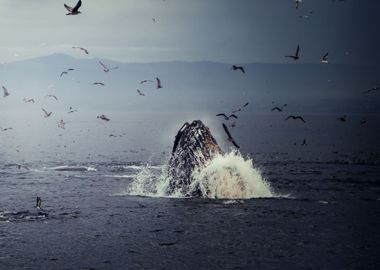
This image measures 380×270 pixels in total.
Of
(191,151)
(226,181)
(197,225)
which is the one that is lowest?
(197,225)

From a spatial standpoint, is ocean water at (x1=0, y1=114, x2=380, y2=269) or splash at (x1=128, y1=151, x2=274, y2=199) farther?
splash at (x1=128, y1=151, x2=274, y2=199)

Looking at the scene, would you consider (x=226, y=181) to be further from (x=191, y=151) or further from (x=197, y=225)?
(x=197, y=225)

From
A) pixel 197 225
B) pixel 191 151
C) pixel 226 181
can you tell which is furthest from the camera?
pixel 226 181

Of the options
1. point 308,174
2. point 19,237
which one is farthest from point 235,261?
point 308,174

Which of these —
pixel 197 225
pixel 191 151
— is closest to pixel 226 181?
pixel 191 151

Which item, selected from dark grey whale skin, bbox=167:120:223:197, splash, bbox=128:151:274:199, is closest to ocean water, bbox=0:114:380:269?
splash, bbox=128:151:274:199

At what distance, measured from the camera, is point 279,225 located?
33.6m

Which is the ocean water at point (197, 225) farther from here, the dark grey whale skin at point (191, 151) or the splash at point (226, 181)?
the dark grey whale skin at point (191, 151)

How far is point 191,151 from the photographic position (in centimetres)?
3884

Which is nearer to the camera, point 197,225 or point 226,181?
point 197,225

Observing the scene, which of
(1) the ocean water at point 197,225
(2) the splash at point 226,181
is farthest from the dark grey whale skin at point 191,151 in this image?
(1) the ocean water at point 197,225

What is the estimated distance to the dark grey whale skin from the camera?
38.7 meters

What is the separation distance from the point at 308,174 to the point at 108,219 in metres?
32.8

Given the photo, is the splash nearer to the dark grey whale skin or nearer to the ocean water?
the ocean water
